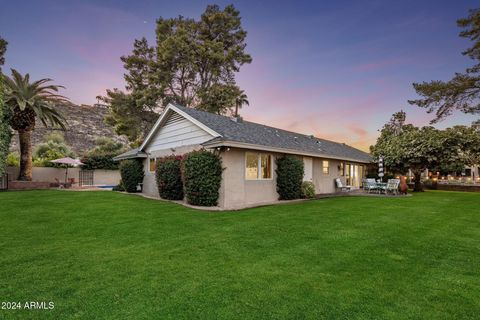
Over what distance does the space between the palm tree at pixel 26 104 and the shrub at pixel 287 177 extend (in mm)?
17854

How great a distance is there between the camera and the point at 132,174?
18578 millimetres

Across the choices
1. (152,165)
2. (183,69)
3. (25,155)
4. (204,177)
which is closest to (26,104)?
(25,155)

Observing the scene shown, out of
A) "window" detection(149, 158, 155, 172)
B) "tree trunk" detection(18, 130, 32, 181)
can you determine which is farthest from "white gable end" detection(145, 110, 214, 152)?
"tree trunk" detection(18, 130, 32, 181)

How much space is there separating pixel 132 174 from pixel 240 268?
1585cm

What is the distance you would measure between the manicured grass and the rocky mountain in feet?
170

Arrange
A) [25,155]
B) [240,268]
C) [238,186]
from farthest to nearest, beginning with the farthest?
[25,155] < [238,186] < [240,268]

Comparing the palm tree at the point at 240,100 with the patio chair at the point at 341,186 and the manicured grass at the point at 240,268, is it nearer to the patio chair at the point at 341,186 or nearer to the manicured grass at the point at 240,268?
the patio chair at the point at 341,186

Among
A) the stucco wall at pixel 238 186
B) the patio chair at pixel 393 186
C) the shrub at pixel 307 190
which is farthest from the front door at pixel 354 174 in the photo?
the stucco wall at pixel 238 186

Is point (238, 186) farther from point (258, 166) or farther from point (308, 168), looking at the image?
point (308, 168)

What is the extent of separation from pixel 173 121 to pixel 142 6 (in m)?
7.08

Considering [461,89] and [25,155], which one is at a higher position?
[461,89]

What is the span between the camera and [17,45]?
18.7 m

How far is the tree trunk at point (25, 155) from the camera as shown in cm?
1949

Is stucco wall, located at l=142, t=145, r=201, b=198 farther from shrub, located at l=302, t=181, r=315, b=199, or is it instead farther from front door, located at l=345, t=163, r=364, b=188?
front door, located at l=345, t=163, r=364, b=188
